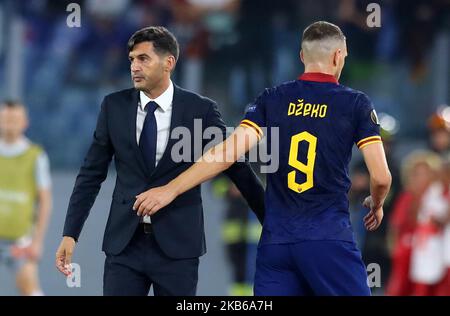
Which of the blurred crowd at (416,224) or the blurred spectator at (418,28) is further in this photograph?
the blurred spectator at (418,28)

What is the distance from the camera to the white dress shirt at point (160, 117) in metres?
5.83

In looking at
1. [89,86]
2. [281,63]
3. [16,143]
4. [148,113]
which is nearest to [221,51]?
[281,63]

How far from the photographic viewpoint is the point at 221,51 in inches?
517

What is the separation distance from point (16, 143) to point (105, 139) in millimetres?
4719

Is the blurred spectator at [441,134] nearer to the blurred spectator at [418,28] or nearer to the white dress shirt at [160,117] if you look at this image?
the blurred spectator at [418,28]

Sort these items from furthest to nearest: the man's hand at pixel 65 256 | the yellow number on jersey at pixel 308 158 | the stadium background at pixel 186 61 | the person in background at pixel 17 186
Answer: the stadium background at pixel 186 61, the person in background at pixel 17 186, the man's hand at pixel 65 256, the yellow number on jersey at pixel 308 158

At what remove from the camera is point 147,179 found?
5.80 meters

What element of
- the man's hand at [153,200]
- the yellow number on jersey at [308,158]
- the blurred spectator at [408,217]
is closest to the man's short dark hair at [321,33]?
the yellow number on jersey at [308,158]

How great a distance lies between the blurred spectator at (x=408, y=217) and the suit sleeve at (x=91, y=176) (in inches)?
213

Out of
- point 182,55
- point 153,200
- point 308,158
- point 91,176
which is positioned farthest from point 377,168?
point 182,55

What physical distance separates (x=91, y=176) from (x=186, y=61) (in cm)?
723

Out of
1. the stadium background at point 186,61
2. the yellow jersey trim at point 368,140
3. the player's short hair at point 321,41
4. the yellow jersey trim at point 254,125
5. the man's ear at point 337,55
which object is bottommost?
the yellow jersey trim at point 368,140

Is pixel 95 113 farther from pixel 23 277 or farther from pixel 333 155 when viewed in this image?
pixel 333 155
